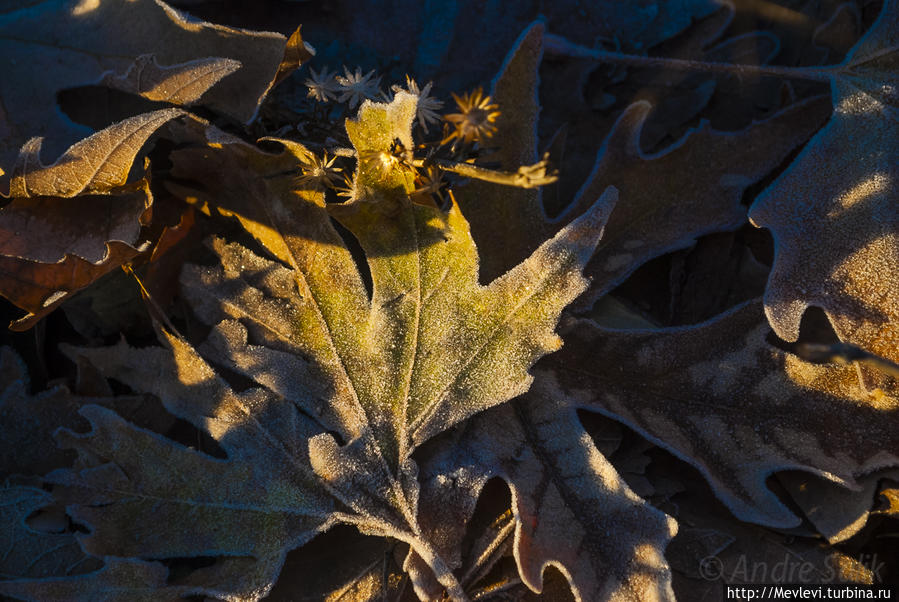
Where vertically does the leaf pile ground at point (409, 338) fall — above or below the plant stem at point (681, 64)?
below

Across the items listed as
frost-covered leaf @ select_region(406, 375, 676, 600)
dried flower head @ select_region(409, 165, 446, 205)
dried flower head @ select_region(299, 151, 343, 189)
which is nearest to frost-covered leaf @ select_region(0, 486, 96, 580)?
frost-covered leaf @ select_region(406, 375, 676, 600)

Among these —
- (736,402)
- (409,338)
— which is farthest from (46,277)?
(736,402)

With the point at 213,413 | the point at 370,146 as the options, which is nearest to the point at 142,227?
the point at 213,413

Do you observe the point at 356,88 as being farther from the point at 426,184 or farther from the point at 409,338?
the point at 409,338

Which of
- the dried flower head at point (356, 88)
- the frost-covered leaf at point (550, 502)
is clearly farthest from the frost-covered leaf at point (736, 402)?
the dried flower head at point (356, 88)

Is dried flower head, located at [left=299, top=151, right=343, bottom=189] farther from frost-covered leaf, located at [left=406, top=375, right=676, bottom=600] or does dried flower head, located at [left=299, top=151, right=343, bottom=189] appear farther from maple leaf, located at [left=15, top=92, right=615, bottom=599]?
frost-covered leaf, located at [left=406, top=375, right=676, bottom=600]

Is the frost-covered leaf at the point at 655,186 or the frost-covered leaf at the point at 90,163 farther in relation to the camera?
the frost-covered leaf at the point at 655,186

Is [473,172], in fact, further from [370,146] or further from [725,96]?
[725,96]

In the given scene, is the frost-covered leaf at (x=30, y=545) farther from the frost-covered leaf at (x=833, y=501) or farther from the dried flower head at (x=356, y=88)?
the frost-covered leaf at (x=833, y=501)
